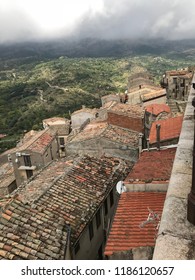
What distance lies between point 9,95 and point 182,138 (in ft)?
372

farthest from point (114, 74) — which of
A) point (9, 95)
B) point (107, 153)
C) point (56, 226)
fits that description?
point (56, 226)

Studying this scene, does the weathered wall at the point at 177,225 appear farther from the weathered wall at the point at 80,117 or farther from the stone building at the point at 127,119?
the weathered wall at the point at 80,117

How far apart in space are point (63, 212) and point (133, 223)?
4.39 m

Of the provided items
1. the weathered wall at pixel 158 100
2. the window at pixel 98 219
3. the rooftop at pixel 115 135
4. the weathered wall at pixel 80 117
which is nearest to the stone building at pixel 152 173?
the window at pixel 98 219

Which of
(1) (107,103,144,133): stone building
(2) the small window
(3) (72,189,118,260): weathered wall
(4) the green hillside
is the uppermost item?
(1) (107,103,144,133): stone building

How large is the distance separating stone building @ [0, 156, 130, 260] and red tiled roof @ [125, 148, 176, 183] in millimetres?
2609

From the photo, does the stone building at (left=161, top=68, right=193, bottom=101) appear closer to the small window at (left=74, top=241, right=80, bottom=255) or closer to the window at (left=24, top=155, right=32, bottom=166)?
the window at (left=24, top=155, right=32, bottom=166)

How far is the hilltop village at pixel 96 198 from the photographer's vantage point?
7.88 m

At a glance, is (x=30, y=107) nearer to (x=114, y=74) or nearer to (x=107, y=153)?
(x=114, y=74)

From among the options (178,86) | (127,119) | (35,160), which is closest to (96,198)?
(127,119)

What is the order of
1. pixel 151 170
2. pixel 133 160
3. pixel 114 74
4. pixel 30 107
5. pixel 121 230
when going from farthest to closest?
pixel 114 74 → pixel 30 107 → pixel 133 160 → pixel 151 170 → pixel 121 230

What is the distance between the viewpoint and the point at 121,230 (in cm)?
753

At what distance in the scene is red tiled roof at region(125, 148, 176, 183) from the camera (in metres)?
10.0

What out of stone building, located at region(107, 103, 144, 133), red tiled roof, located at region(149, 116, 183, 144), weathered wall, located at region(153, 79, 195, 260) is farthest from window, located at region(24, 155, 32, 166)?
weathered wall, located at region(153, 79, 195, 260)
